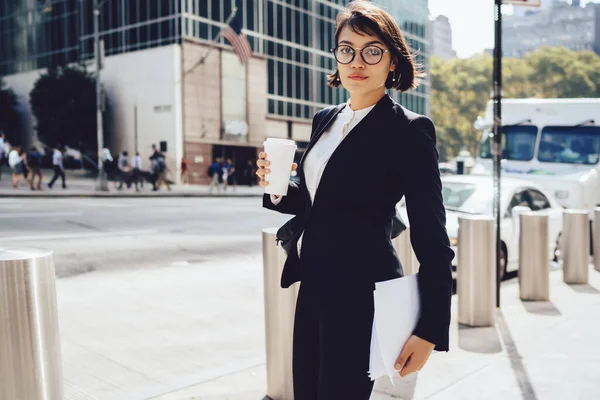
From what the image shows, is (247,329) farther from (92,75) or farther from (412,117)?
(92,75)

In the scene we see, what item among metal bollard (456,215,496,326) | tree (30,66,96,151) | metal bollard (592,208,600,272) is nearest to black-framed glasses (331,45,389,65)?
metal bollard (456,215,496,326)

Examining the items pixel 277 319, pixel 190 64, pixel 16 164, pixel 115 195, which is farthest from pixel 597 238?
pixel 190 64

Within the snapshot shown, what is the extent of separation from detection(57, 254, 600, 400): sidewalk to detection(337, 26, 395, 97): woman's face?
2.27 metres

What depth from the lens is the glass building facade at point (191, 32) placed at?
1302 inches

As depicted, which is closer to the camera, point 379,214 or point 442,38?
point 379,214

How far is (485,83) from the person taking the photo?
58.1 m

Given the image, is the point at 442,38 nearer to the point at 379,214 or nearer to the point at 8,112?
the point at 8,112

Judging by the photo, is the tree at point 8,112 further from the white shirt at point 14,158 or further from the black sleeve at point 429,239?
the black sleeve at point 429,239

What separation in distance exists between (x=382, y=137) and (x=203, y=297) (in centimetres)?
476

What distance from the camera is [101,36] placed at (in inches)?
1407

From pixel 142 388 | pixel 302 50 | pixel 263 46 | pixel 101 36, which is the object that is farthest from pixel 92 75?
pixel 142 388

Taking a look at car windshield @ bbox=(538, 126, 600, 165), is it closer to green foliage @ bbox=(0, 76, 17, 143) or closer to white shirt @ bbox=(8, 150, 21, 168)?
white shirt @ bbox=(8, 150, 21, 168)

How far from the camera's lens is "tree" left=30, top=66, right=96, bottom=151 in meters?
32.2

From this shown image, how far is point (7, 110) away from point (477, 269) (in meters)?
37.4
